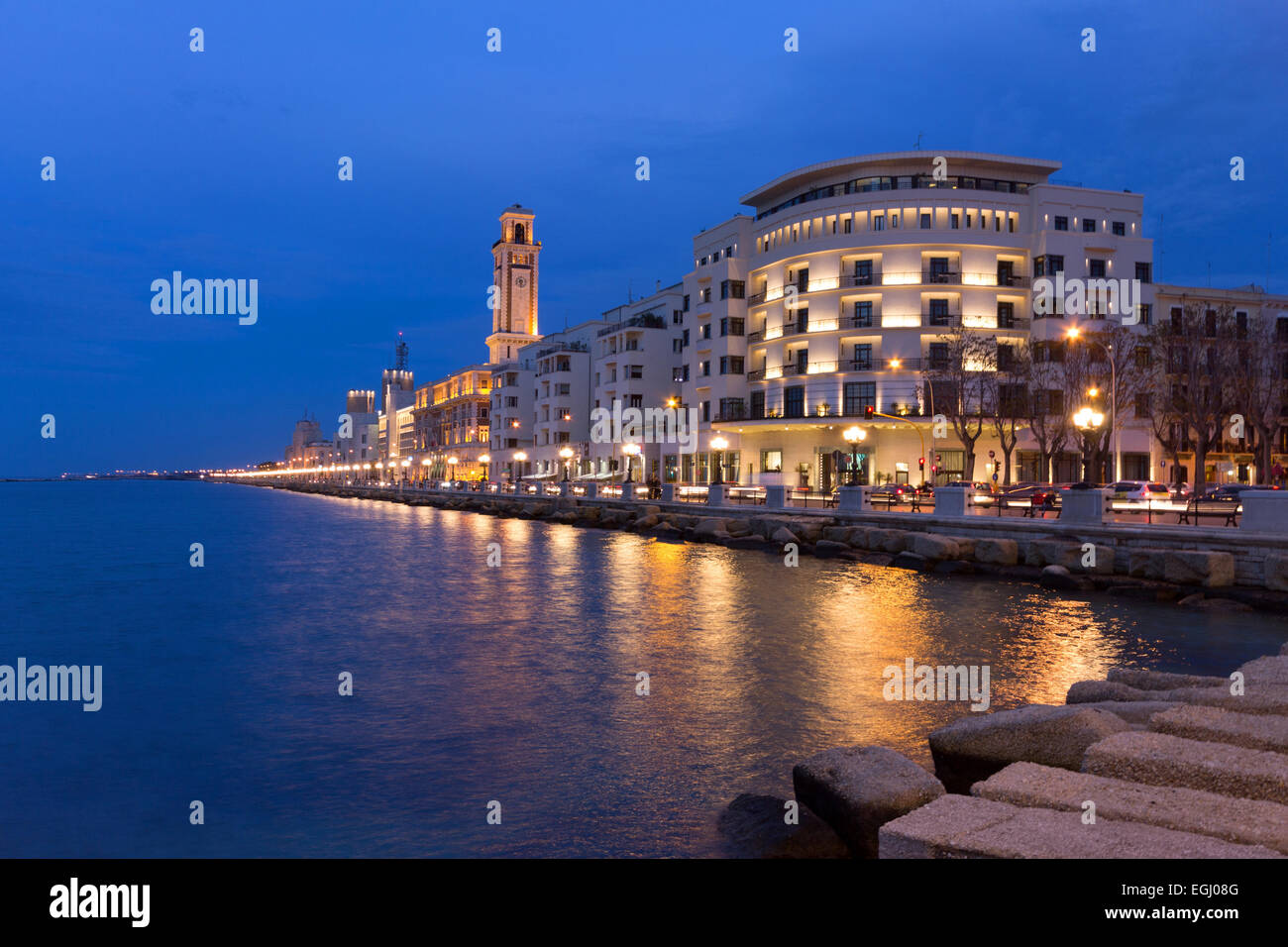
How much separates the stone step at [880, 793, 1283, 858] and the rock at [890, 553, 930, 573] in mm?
22951

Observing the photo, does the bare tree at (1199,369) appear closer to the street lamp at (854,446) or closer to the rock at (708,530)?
the street lamp at (854,446)

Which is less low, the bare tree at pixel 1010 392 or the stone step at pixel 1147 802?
the bare tree at pixel 1010 392

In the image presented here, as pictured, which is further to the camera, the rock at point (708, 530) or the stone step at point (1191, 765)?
the rock at point (708, 530)

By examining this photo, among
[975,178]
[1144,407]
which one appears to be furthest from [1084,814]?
[975,178]

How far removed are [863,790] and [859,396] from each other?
5346cm

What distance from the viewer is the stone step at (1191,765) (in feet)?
20.4

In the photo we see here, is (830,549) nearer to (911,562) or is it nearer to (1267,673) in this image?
(911,562)

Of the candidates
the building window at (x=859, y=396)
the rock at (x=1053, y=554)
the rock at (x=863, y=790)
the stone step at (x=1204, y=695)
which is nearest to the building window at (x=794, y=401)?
the building window at (x=859, y=396)

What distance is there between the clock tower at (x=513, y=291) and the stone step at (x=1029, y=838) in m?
133

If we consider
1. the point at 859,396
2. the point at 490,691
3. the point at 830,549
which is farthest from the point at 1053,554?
the point at 859,396

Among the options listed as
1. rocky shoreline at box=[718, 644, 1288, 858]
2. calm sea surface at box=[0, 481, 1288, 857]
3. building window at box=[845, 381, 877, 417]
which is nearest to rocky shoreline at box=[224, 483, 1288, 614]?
calm sea surface at box=[0, 481, 1288, 857]

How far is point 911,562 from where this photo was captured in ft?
94.4
